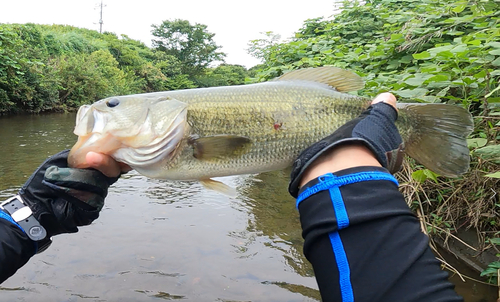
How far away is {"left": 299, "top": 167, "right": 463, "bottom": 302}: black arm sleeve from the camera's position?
948 mm

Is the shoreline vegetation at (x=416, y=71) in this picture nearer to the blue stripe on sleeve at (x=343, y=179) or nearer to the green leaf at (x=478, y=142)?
the green leaf at (x=478, y=142)

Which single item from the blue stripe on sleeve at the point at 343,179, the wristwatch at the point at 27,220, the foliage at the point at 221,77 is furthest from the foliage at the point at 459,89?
the foliage at the point at 221,77

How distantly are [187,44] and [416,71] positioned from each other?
47714 millimetres

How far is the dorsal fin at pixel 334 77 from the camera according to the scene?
6.66 feet

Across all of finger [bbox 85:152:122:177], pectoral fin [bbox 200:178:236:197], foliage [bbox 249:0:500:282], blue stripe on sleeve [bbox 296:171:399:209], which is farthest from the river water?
blue stripe on sleeve [bbox 296:171:399:209]

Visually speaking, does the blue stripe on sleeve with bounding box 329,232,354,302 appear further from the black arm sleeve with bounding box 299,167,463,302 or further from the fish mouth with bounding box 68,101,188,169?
the fish mouth with bounding box 68,101,188,169

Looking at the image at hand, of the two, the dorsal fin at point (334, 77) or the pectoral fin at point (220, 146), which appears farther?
the dorsal fin at point (334, 77)

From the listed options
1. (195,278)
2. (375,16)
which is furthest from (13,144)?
(375,16)

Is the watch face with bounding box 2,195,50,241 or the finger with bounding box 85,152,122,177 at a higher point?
the finger with bounding box 85,152,122,177

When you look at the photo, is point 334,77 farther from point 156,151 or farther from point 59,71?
point 59,71

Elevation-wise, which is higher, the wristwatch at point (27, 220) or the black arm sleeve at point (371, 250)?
the black arm sleeve at point (371, 250)

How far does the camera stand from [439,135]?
1783 millimetres

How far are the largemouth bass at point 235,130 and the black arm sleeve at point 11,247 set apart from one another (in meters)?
0.49

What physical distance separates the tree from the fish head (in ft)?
161
